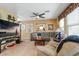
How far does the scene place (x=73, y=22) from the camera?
2.04 m

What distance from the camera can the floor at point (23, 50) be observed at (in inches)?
75.4

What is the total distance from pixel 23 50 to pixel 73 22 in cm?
108

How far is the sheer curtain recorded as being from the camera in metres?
1.97

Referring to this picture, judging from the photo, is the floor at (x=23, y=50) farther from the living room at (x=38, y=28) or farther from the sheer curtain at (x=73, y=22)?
the sheer curtain at (x=73, y=22)

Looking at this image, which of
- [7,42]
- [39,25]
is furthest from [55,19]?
[7,42]

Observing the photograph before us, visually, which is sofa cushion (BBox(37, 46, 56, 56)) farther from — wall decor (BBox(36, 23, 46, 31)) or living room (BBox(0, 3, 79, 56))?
wall decor (BBox(36, 23, 46, 31))

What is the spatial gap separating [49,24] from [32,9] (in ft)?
1.45

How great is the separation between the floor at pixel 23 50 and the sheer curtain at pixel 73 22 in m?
0.75

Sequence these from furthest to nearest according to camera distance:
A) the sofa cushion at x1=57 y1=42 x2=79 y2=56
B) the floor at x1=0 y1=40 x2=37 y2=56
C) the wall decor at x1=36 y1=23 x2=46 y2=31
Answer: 1. the wall decor at x1=36 y1=23 x2=46 y2=31
2. the floor at x1=0 y1=40 x2=37 y2=56
3. the sofa cushion at x1=57 y1=42 x2=79 y2=56

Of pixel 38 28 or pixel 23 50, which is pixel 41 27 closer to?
pixel 38 28

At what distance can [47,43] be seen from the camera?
7.14 ft

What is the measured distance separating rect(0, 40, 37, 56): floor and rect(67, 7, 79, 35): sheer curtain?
2.48ft

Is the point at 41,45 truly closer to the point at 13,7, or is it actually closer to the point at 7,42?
the point at 7,42

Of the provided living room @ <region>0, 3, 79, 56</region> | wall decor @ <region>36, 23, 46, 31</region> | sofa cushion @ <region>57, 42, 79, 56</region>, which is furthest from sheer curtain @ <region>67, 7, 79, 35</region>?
wall decor @ <region>36, 23, 46, 31</region>
